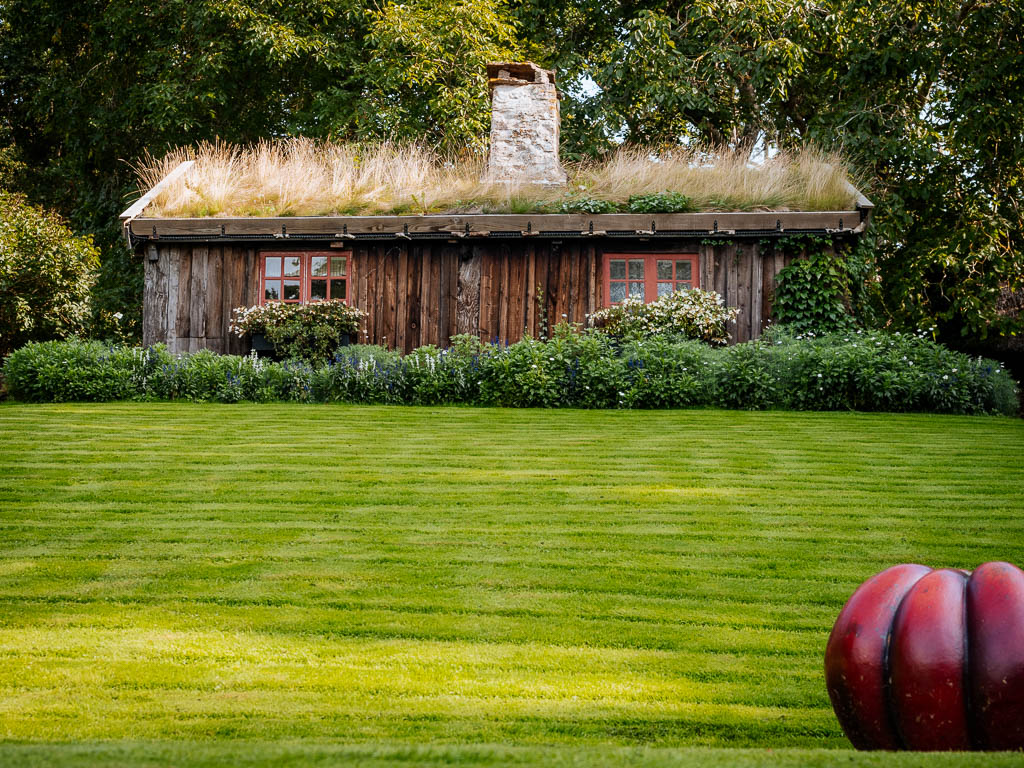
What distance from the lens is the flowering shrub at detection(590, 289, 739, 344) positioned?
13.2 m

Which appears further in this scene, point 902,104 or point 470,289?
point 902,104

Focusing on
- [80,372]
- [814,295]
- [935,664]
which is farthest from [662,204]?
[935,664]

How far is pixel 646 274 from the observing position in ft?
46.8

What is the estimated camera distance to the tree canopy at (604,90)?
1706 cm

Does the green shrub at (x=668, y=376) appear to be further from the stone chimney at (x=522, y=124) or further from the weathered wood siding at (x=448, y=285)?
the stone chimney at (x=522, y=124)

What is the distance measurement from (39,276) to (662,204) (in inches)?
481

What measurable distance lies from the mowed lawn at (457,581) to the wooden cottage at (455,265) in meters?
5.04

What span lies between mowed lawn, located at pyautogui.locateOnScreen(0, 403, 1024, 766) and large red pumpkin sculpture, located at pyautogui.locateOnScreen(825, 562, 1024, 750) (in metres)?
0.32

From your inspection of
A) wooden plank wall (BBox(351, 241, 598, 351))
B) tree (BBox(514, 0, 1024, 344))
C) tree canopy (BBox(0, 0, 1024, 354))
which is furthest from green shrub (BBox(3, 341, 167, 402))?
tree (BBox(514, 0, 1024, 344))

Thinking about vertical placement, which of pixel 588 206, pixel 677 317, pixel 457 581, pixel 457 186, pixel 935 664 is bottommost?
pixel 457 581

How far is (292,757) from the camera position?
2.23 metres

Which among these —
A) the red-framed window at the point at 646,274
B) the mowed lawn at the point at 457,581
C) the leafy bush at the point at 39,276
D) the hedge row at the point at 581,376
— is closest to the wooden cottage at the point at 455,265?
the red-framed window at the point at 646,274

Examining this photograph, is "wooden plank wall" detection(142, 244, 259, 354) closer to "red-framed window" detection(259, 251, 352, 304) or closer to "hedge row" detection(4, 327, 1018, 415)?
"red-framed window" detection(259, 251, 352, 304)

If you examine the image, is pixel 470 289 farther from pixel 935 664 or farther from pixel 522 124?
pixel 935 664
